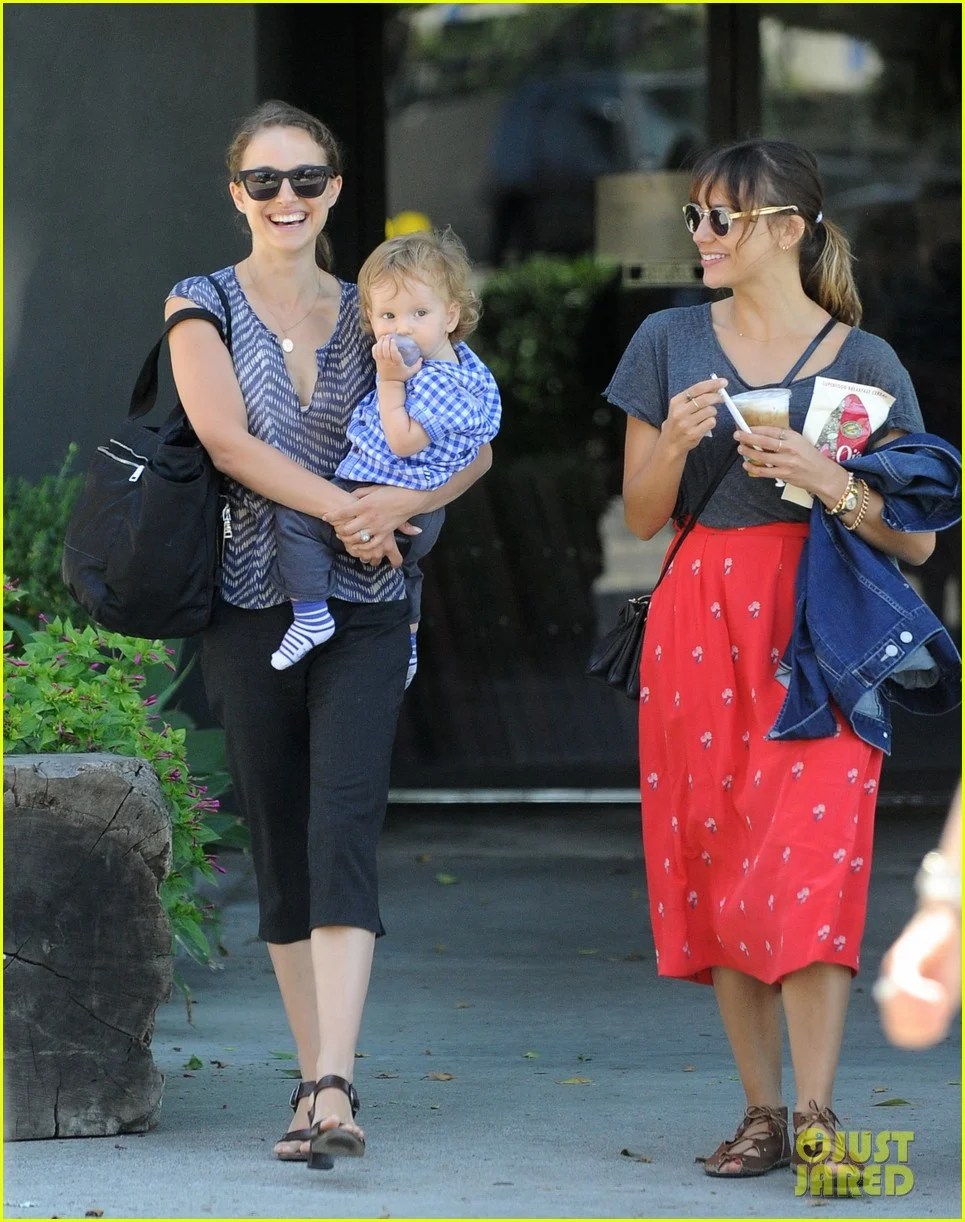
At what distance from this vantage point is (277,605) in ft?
12.1

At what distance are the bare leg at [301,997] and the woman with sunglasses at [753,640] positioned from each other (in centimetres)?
71

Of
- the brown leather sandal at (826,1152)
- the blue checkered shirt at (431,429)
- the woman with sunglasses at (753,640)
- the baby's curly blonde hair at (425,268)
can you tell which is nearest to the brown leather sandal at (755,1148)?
the woman with sunglasses at (753,640)

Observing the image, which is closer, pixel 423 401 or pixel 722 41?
pixel 423 401

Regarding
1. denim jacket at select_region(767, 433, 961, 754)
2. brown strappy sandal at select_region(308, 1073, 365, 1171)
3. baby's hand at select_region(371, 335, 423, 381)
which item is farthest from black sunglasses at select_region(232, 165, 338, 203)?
brown strappy sandal at select_region(308, 1073, 365, 1171)

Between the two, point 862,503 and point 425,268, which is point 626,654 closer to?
point 862,503

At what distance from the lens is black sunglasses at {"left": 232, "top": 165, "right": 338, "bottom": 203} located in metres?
3.64

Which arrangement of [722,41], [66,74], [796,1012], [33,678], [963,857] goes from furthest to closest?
[722,41], [66,74], [33,678], [796,1012], [963,857]

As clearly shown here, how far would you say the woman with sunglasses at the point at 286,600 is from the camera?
11.8 ft

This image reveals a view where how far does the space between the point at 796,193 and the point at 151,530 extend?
4.55ft

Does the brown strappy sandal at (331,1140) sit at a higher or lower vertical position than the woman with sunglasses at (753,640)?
lower

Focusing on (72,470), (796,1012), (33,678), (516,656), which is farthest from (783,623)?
(516,656)

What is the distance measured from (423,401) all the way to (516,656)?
13.8 ft

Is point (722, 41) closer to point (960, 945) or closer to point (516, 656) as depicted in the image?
point (516, 656)

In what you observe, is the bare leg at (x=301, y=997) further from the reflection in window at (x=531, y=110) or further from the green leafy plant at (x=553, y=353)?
the reflection in window at (x=531, y=110)
